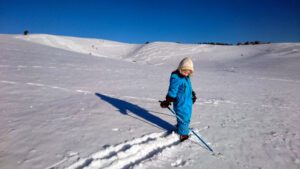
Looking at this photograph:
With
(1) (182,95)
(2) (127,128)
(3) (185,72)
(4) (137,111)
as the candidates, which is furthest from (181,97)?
(4) (137,111)

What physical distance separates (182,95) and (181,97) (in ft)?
0.13

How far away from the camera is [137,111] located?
222 inches

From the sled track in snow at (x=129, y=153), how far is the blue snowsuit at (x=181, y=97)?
0.87ft

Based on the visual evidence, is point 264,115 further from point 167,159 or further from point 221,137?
point 167,159

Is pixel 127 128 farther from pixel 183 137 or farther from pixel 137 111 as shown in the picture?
pixel 137 111

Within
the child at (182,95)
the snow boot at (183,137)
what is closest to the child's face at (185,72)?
the child at (182,95)

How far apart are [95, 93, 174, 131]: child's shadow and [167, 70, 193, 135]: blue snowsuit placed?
505 millimetres

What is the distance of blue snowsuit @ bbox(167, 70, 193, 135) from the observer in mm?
4109

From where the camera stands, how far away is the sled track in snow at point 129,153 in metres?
3.02

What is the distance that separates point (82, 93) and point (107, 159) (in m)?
4.20

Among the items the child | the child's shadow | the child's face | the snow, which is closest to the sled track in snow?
the snow

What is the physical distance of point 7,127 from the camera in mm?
3930

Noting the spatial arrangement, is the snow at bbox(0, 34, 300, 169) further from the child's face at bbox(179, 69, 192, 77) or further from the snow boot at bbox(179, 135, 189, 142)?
the child's face at bbox(179, 69, 192, 77)

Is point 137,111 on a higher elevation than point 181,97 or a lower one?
lower
